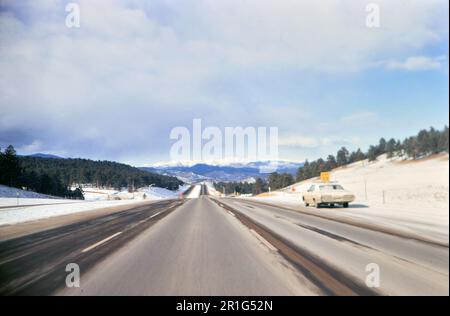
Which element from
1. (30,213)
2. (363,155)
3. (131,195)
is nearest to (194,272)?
(363,155)

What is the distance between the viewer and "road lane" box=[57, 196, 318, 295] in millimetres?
3756

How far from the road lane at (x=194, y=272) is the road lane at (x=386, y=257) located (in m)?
0.93

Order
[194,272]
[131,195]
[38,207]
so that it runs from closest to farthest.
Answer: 1. [194,272]
2. [38,207]
3. [131,195]

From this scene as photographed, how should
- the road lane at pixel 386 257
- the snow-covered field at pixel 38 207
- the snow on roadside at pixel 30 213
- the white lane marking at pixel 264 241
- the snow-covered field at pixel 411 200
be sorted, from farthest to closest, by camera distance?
the snow-covered field at pixel 38 207 < the snow on roadside at pixel 30 213 < the white lane marking at pixel 264 241 < the snow-covered field at pixel 411 200 < the road lane at pixel 386 257

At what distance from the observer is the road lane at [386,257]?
3.51 metres

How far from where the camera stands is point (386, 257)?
5168 mm

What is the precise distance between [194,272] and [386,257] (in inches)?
134

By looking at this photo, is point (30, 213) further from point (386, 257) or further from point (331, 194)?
point (386, 257)

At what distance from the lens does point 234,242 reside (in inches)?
293

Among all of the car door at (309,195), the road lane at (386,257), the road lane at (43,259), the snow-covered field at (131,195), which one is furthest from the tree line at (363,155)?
the snow-covered field at (131,195)

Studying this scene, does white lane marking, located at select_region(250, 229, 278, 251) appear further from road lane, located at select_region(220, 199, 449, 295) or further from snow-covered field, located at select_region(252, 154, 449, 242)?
snow-covered field, located at select_region(252, 154, 449, 242)

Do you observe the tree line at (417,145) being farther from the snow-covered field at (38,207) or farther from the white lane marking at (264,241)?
the snow-covered field at (38,207)
